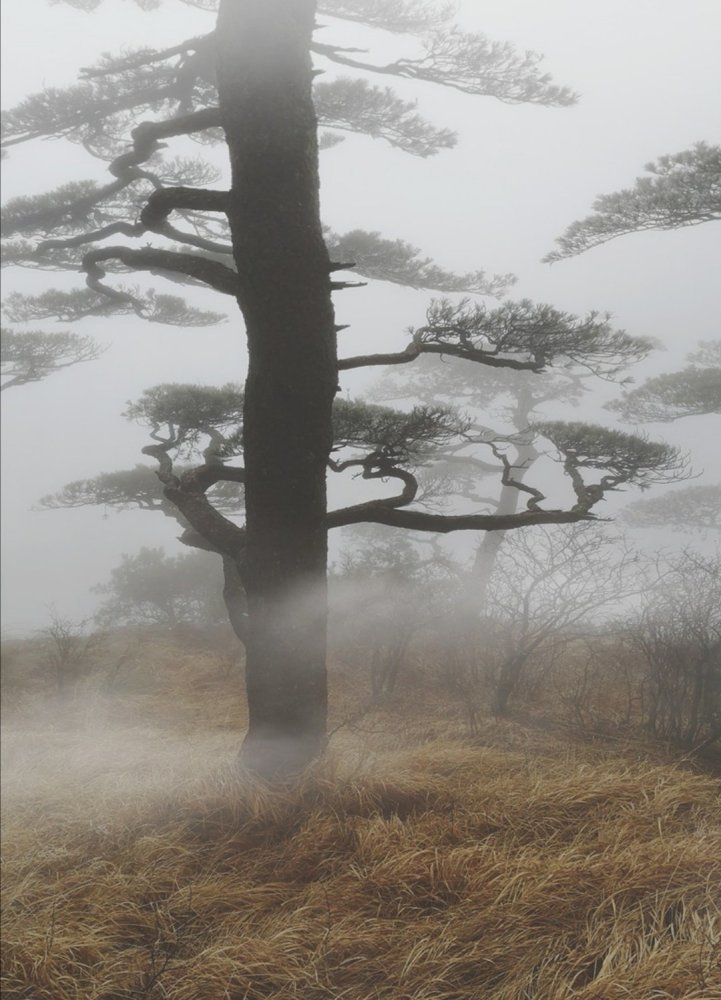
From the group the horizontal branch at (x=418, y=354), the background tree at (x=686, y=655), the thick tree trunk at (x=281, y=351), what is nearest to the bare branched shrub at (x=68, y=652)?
the thick tree trunk at (x=281, y=351)

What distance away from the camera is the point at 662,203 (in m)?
2.69

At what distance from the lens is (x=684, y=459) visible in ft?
8.97

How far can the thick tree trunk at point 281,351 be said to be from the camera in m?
2.15

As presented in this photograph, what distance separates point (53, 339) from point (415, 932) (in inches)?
179

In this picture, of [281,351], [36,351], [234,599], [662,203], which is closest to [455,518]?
[281,351]

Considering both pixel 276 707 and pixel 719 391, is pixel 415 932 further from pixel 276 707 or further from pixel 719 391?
pixel 719 391

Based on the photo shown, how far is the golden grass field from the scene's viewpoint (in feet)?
4.87

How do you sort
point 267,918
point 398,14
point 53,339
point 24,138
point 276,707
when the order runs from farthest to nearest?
point 53,339 → point 24,138 → point 398,14 → point 276,707 → point 267,918

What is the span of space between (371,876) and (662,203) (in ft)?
7.52

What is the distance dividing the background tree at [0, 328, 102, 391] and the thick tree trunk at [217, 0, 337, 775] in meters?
3.25

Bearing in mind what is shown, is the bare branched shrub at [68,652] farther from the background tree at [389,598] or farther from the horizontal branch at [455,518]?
the horizontal branch at [455,518]

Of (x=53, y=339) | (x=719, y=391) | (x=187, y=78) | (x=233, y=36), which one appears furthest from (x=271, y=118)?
(x=53, y=339)

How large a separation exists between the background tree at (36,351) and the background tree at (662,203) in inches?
135

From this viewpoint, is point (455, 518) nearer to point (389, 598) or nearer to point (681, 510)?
point (681, 510)
